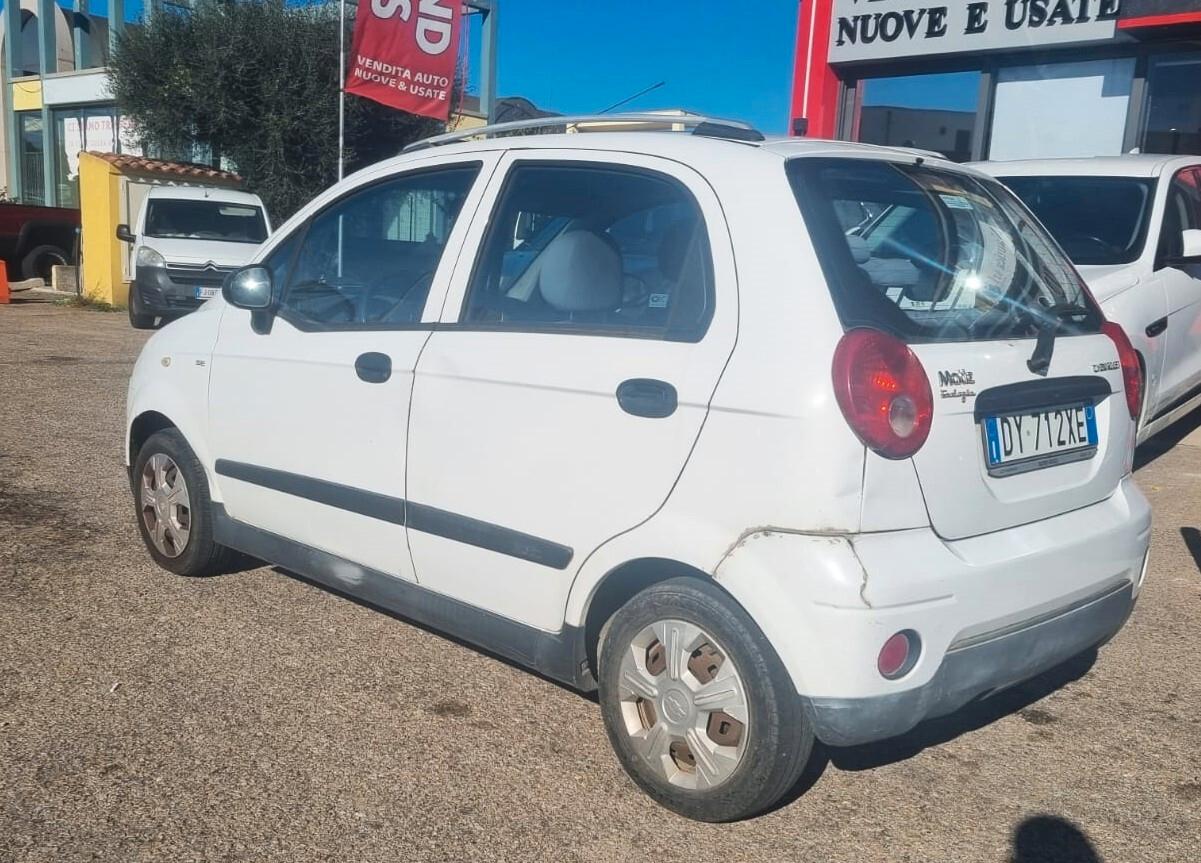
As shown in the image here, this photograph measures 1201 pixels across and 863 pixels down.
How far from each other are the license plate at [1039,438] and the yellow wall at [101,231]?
17.7m

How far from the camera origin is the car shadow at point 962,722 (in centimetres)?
330

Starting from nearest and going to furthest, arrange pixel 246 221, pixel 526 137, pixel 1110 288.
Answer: pixel 526 137
pixel 1110 288
pixel 246 221

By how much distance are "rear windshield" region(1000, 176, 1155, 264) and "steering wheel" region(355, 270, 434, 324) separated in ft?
14.6

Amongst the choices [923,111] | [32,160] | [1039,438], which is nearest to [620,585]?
[1039,438]

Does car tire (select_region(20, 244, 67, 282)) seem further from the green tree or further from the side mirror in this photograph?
the side mirror

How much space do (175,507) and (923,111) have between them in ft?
34.4

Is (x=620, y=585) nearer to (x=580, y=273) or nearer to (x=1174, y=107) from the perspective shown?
(x=580, y=273)

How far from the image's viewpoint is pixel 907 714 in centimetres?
264

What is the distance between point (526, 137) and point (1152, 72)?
9.70m

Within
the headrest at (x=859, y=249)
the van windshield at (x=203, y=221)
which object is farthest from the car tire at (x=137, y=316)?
the headrest at (x=859, y=249)

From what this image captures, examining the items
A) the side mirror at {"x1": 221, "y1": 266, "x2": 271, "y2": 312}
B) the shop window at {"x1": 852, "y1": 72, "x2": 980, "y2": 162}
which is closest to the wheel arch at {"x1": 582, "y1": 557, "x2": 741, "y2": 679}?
the side mirror at {"x1": 221, "y1": 266, "x2": 271, "y2": 312}

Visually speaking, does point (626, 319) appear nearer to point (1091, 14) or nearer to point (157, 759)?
point (157, 759)

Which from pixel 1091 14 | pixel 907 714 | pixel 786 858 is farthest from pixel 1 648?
pixel 1091 14

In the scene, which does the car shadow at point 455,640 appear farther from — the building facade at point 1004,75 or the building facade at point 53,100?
the building facade at point 53,100
